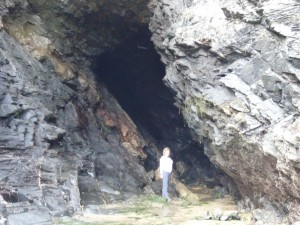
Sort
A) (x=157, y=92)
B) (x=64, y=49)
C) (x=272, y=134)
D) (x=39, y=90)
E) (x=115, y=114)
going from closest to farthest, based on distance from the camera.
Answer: (x=272, y=134), (x=39, y=90), (x=64, y=49), (x=115, y=114), (x=157, y=92)

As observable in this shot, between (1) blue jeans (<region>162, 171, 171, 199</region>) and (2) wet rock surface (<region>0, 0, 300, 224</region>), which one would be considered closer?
(2) wet rock surface (<region>0, 0, 300, 224</region>)

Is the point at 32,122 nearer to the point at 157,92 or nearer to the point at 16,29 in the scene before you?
the point at 16,29

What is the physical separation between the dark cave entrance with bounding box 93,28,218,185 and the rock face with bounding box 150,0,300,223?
552 centimetres

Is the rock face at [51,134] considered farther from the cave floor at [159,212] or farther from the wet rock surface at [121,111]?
the cave floor at [159,212]

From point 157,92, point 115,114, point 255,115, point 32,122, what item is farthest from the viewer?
point 157,92

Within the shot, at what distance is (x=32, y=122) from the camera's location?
1284cm

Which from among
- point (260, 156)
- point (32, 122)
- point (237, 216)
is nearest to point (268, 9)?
point (260, 156)

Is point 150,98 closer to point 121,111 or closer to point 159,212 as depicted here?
point 121,111

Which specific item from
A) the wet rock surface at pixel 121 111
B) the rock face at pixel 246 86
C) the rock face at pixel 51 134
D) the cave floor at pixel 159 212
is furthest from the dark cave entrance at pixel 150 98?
the rock face at pixel 246 86

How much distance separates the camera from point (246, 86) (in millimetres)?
11031

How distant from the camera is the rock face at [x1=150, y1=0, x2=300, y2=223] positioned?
9.72 metres

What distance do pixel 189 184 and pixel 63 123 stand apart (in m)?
6.80

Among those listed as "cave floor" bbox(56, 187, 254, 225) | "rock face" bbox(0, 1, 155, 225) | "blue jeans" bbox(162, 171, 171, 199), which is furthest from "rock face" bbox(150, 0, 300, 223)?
"rock face" bbox(0, 1, 155, 225)

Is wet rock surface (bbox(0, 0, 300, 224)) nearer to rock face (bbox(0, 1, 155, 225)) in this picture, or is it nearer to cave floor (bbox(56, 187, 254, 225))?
rock face (bbox(0, 1, 155, 225))
